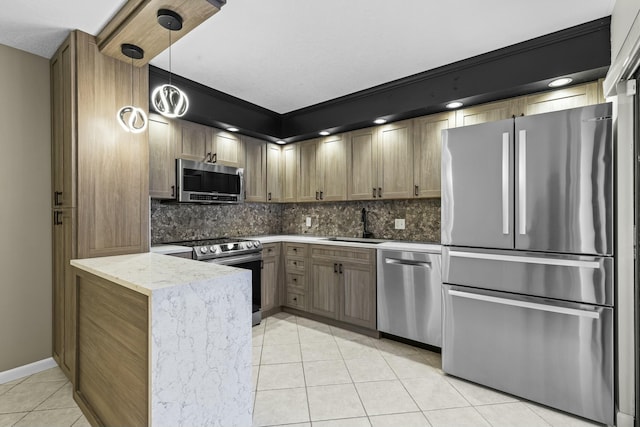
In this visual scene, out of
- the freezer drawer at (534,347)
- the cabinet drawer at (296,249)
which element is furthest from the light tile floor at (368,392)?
the cabinet drawer at (296,249)

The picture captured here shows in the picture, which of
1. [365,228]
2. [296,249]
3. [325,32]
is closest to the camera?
[325,32]

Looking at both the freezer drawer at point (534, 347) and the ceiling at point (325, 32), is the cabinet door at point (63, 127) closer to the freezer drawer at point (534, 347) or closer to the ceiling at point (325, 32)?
the ceiling at point (325, 32)

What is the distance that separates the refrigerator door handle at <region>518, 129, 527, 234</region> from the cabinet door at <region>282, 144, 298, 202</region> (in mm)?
2808

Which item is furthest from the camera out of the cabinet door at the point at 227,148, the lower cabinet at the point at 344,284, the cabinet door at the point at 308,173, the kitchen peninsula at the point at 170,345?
the cabinet door at the point at 308,173

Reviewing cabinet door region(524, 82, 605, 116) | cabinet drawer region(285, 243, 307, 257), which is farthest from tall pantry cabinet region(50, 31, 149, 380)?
cabinet door region(524, 82, 605, 116)

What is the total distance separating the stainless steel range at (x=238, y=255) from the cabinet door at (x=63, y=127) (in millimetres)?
1119

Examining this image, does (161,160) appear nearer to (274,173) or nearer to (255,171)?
(255,171)

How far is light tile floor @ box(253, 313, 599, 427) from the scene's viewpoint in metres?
1.91

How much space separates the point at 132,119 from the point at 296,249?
2.26m

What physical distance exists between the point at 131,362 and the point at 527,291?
2351 millimetres

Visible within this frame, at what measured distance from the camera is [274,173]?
4.39 meters

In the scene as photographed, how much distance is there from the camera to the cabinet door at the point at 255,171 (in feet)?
13.1

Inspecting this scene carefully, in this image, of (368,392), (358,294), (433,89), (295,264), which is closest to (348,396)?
(368,392)

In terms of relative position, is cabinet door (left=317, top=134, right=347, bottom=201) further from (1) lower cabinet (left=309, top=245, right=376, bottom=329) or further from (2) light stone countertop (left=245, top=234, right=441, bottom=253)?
(1) lower cabinet (left=309, top=245, right=376, bottom=329)
